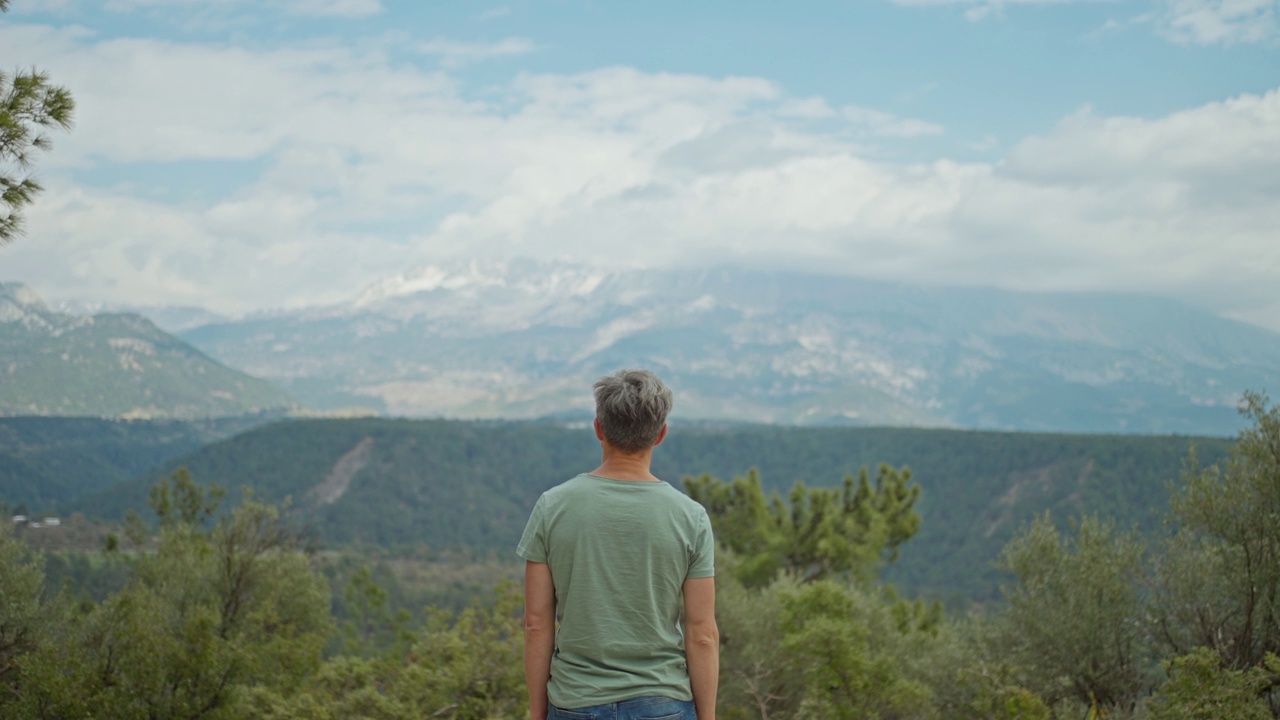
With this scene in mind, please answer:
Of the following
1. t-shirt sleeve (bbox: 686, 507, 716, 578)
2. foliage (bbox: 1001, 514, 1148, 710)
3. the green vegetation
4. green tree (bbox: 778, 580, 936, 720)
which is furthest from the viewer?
foliage (bbox: 1001, 514, 1148, 710)

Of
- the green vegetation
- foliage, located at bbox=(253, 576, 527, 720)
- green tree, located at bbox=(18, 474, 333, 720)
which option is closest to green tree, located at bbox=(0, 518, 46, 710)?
the green vegetation

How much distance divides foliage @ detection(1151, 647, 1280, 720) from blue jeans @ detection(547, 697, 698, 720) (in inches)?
204

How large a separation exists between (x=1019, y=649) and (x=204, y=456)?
183844 millimetres

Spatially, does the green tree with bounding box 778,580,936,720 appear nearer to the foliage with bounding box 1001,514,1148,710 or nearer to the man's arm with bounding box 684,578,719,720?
the foliage with bounding box 1001,514,1148,710

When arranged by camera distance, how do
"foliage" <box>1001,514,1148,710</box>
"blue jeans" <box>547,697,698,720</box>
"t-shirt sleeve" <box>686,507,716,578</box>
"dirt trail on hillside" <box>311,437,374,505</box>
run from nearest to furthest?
"blue jeans" <box>547,697,698,720</box> → "t-shirt sleeve" <box>686,507,716,578</box> → "foliage" <box>1001,514,1148,710</box> → "dirt trail on hillside" <box>311,437,374,505</box>

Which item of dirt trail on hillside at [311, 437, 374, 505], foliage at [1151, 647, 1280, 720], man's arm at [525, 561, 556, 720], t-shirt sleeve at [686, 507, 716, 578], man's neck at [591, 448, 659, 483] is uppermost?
Result: man's neck at [591, 448, 659, 483]

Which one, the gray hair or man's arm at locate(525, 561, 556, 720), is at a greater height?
the gray hair

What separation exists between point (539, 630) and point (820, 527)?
2503cm

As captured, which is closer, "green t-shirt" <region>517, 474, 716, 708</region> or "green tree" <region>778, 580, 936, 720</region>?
"green t-shirt" <region>517, 474, 716, 708</region>

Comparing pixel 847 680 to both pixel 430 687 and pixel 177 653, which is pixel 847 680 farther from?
pixel 177 653

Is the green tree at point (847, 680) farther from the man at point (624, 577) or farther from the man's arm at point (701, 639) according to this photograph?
the man at point (624, 577)

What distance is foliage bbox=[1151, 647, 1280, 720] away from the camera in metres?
7.06

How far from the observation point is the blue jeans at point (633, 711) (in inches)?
155

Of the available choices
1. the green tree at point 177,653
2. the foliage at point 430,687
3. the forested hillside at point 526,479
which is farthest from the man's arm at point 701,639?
the forested hillside at point 526,479
